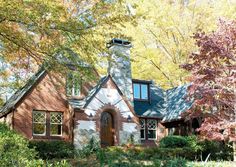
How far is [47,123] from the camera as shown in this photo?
70.8ft

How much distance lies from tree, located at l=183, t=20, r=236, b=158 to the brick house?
608 cm

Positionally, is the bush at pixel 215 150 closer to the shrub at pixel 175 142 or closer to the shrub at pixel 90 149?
the shrub at pixel 175 142

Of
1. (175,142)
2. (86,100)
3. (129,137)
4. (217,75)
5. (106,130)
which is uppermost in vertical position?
(217,75)

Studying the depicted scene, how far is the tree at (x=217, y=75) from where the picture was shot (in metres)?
14.6

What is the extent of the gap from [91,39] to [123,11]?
135cm

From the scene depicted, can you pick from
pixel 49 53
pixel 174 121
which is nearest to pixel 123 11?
pixel 49 53

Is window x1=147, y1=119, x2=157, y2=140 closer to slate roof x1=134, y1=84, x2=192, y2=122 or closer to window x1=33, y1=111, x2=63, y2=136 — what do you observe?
slate roof x1=134, y1=84, x2=192, y2=122

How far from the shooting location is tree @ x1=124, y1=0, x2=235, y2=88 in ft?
96.0

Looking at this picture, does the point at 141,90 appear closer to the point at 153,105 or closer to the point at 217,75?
the point at 153,105

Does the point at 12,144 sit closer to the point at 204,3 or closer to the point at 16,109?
the point at 16,109

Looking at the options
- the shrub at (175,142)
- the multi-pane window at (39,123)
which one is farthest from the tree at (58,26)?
the shrub at (175,142)

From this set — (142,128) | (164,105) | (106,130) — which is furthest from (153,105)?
(106,130)

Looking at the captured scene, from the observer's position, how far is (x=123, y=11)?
38.3ft

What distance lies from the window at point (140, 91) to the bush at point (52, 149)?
24.9ft
